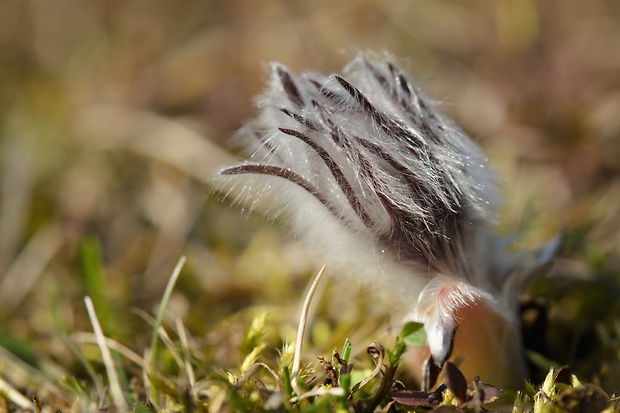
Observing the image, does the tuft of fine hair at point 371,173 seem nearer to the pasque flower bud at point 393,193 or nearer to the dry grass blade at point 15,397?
the pasque flower bud at point 393,193

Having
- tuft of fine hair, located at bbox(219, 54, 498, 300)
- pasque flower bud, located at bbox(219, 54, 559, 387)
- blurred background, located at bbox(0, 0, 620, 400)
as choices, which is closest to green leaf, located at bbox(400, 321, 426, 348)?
pasque flower bud, located at bbox(219, 54, 559, 387)

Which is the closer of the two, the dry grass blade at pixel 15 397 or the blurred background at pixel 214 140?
the dry grass blade at pixel 15 397

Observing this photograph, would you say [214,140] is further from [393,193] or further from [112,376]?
[393,193]

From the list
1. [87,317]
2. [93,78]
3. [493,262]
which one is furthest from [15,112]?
[493,262]

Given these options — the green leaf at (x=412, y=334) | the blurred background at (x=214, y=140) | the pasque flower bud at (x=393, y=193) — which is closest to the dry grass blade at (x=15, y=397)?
the blurred background at (x=214, y=140)

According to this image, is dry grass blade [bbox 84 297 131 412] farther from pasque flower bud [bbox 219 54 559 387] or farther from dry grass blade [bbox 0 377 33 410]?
pasque flower bud [bbox 219 54 559 387]

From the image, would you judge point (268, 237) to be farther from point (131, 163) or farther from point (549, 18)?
point (549, 18)
